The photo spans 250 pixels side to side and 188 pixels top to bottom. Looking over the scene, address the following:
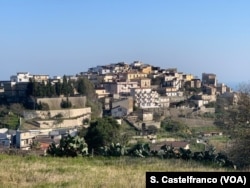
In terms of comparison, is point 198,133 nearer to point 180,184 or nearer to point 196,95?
point 196,95

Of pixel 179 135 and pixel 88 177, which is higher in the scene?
pixel 88 177

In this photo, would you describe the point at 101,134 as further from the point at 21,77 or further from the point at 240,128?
the point at 21,77

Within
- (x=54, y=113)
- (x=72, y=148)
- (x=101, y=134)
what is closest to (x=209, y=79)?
(x=54, y=113)

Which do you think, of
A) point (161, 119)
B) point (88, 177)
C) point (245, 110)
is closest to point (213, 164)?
point (245, 110)

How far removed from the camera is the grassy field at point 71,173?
679cm

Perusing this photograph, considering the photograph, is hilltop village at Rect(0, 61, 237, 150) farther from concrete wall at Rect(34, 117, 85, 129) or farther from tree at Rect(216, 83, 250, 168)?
tree at Rect(216, 83, 250, 168)

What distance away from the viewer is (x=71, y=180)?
718 centimetres

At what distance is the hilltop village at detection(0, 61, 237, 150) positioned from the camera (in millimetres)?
53409

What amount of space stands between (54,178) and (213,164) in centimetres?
491

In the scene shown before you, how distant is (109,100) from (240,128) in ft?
175

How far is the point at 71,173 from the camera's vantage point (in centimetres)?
805

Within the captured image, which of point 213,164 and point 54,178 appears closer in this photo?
point 54,178

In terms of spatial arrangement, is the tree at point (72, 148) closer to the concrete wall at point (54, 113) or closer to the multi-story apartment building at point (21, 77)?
the concrete wall at point (54, 113)

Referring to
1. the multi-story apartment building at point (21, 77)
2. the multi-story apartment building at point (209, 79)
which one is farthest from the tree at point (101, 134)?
the multi-story apartment building at point (209, 79)
